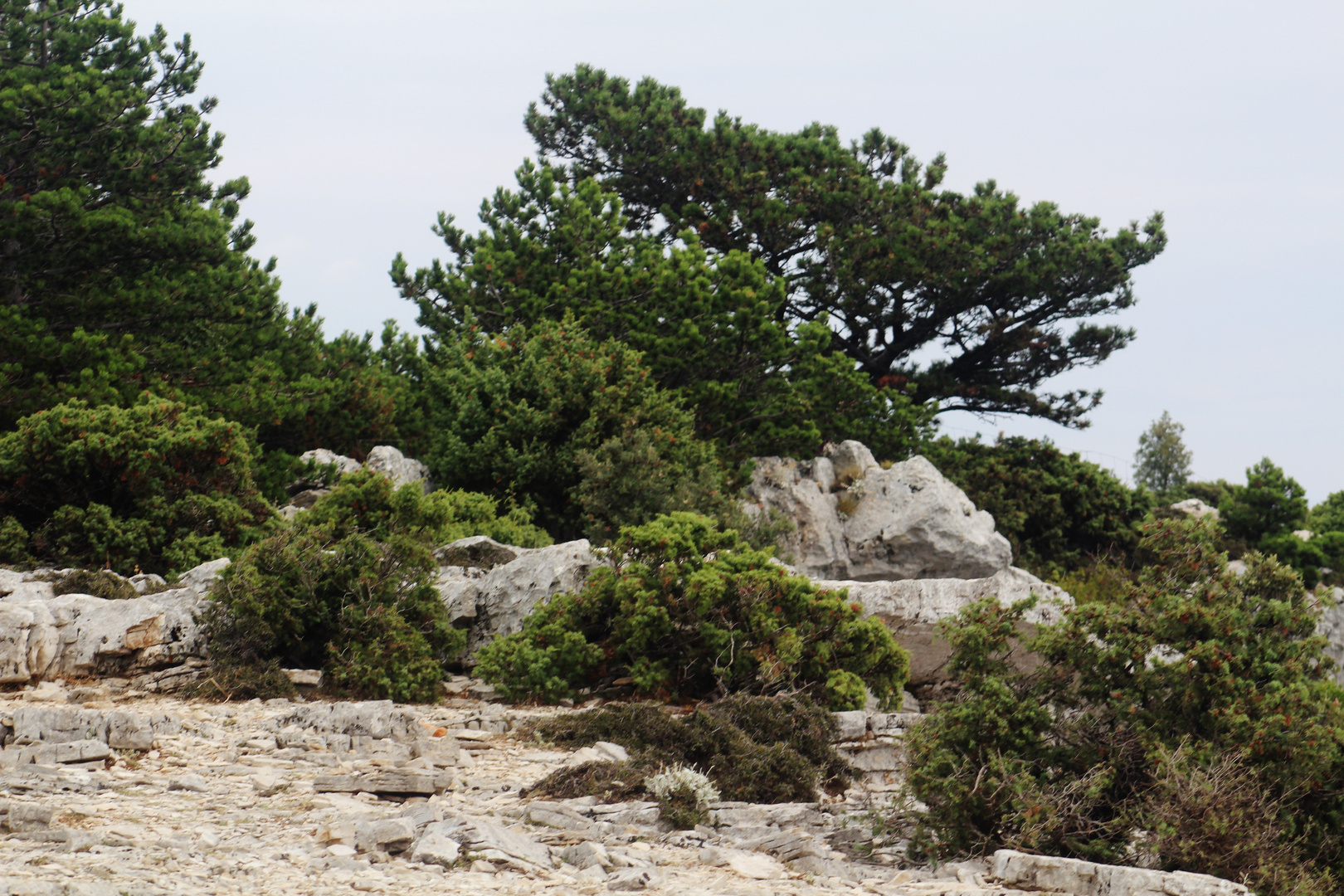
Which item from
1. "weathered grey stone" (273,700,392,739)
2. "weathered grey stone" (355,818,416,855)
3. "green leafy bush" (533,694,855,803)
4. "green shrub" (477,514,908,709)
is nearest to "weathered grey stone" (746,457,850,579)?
"green shrub" (477,514,908,709)

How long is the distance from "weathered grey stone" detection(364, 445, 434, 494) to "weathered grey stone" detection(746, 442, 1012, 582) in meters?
5.97

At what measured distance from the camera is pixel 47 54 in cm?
2072

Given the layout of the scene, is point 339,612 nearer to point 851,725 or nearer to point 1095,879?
point 851,725

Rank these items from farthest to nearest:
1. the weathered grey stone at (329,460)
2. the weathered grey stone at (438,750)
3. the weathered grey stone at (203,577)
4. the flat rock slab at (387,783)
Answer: the weathered grey stone at (329,460) → the weathered grey stone at (203,577) → the weathered grey stone at (438,750) → the flat rock slab at (387,783)

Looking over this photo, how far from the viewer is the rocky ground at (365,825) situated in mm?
4996

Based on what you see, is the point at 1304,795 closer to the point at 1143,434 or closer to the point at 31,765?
the point at 31,765

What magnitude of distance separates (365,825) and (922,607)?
7799 mm

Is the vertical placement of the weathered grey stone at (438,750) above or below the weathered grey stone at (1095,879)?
above

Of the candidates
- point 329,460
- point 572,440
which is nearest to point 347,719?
point 572,440

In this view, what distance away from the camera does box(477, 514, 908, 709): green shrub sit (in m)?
10.3

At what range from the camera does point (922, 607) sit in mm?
12164

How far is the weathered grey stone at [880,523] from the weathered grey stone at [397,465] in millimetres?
5968

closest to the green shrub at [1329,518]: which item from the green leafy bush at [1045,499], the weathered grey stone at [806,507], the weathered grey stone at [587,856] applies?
the green leafy bush at [1045,499]

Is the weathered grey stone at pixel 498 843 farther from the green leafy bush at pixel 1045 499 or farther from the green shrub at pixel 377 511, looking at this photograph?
the green leafy bush at pixel 1045 499
